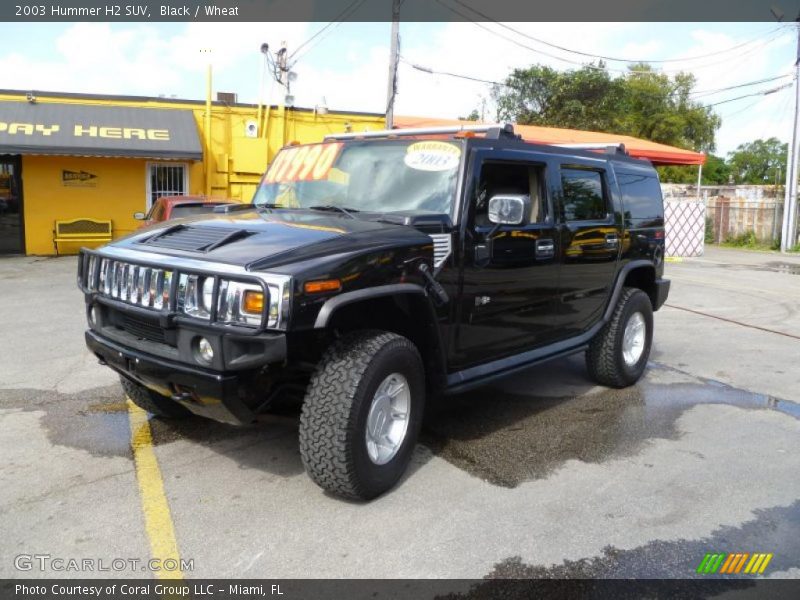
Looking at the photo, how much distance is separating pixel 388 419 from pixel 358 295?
815mm

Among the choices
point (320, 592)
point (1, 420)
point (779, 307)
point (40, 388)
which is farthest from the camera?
point (779, 307)

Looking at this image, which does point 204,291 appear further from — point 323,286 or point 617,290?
point 617,290

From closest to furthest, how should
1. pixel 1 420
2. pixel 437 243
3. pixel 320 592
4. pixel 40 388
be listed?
pixel 320 592 < pixel 437 243 < pixel 1 420 < pixel 40 388

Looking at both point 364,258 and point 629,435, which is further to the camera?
point 629,435

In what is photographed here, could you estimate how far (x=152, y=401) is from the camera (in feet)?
15.1

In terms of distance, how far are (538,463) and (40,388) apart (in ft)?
13.4

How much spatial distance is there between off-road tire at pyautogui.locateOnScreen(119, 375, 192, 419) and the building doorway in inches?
568

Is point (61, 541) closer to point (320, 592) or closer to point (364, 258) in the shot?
point (320, 592)

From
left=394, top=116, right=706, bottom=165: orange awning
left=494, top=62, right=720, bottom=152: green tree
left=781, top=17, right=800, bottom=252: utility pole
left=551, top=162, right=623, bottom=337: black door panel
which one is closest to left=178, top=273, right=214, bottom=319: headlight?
left=551, top=162, right=623, bottom=337: black door panel

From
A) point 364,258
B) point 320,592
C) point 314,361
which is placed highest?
point 364,258

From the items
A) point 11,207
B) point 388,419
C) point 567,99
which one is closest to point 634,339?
point 388,419

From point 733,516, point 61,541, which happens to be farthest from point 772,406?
point 61,541

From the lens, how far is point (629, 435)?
4875mm

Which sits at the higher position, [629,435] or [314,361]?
[314,361]
